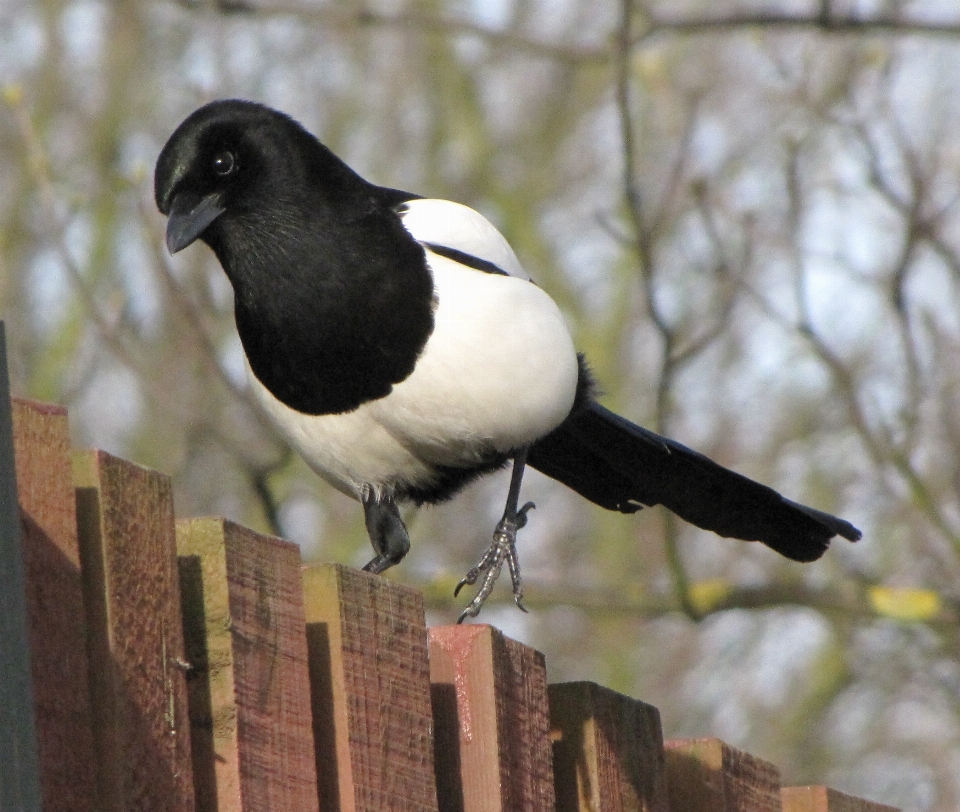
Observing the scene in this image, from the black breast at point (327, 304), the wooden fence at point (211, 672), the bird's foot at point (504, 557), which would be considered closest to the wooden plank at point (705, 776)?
the wooden fence at point (211, 672)

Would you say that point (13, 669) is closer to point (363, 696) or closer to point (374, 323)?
point (363, 696)

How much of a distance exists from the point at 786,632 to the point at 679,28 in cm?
367

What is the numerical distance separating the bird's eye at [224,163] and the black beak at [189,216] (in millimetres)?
37

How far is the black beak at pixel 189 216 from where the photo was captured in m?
2.48

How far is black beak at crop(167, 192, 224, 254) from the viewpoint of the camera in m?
2.48

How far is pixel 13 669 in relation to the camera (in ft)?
3.31

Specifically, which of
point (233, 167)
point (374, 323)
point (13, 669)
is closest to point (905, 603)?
point (374, 323)

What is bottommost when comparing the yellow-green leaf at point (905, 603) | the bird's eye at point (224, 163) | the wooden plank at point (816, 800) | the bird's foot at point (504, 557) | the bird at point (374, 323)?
the wooden plank at point (816, 800)

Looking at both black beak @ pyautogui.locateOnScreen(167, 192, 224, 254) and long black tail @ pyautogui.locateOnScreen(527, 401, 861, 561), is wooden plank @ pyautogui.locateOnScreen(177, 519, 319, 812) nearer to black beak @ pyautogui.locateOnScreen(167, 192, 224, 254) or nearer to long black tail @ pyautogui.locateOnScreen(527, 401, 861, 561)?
black beak @ pyautogui.locateOnScreen(167, 192, 224, 254)

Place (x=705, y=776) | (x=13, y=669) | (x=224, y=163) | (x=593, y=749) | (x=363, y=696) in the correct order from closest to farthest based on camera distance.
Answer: (x=13, y=669) < (x=363, y=696) < (x=593, y=749) < (x=705, y=776) < (x=224, y=163)

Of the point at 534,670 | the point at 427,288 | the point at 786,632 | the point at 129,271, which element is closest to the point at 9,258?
the point at 129,271

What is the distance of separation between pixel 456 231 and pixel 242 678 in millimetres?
1544

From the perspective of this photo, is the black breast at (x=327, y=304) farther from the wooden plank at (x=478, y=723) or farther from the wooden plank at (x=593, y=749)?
the wooden plank at (x=478, y=723)

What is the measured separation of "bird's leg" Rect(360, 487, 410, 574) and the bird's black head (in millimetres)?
545
